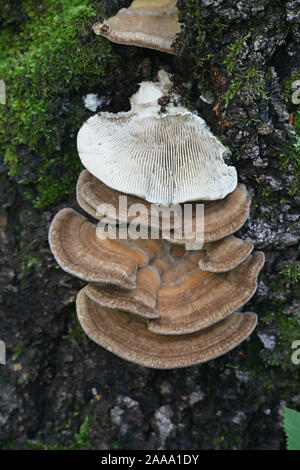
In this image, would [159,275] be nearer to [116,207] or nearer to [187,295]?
[187,295]

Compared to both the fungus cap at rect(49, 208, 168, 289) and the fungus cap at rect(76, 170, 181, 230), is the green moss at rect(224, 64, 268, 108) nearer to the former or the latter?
the fungus cap at rect(76, 170, 181, 230)

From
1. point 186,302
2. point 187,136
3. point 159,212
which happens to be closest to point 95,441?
point 186,302

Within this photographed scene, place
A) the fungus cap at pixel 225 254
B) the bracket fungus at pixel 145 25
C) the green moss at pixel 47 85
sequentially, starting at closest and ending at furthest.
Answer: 1. the bracket fungus at pixel 145 25
2. the fungus cap at pixel 225 254
3. the green moss at pixel 47 85

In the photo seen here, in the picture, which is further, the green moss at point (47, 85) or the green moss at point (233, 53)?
the green moss at point (47, 85)

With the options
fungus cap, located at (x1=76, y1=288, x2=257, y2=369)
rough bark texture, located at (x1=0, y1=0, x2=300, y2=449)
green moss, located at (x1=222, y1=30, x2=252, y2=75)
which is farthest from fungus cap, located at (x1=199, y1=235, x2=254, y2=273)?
green moss, located at (x1=222, y1=30, x2=252, y2=75)

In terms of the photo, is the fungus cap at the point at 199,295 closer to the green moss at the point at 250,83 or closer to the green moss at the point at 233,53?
the green moss at the point at 250,83

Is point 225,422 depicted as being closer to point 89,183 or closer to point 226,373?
point 226,373

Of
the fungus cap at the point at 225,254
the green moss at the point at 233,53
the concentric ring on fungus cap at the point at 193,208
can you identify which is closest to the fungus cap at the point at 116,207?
the concentric ring on fungus cap at the point at 193,208
